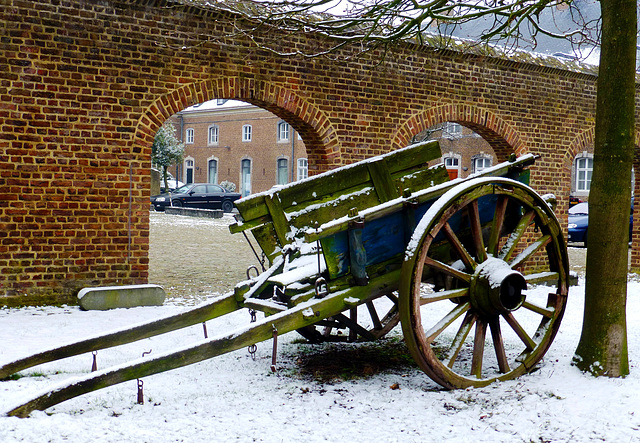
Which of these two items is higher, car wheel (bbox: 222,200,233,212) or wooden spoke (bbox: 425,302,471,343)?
wooden spoke (bbox: 425,302,471,343)

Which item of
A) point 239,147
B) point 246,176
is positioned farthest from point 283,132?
point 246,176

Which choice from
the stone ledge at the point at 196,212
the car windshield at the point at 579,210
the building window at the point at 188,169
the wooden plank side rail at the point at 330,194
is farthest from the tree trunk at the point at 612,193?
the building window at the point at 188,169

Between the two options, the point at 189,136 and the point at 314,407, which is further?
the point at 189,136

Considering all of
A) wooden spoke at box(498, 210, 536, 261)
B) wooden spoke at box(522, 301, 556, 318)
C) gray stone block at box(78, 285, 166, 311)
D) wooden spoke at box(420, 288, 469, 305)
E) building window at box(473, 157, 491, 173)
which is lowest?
gray stone block at box(78, 285, 166, 311)

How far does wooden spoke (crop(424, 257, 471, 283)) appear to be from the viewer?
3867 millimetres

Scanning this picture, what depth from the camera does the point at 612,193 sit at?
423 cm

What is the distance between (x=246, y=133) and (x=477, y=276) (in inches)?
1350

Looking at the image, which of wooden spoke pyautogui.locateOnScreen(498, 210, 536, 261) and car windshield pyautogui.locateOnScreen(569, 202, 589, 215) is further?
car windshield pyautogui.locateOnScreen(569, 202, 589, 215)

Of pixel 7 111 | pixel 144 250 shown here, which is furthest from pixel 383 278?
pixel 7 111

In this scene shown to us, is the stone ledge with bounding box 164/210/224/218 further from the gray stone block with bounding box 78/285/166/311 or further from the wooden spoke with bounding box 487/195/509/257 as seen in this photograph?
the wooden spoke with bounding box 487/195/509/257

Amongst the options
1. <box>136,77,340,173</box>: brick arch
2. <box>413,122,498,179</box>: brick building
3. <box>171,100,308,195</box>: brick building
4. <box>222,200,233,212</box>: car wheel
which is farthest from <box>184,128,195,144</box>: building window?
<box>136,77,340,173</box>: brick arch

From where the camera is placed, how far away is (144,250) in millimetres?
6941

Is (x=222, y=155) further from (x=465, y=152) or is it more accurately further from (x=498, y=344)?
(x=498, y=344)

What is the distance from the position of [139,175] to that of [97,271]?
1.09 m
